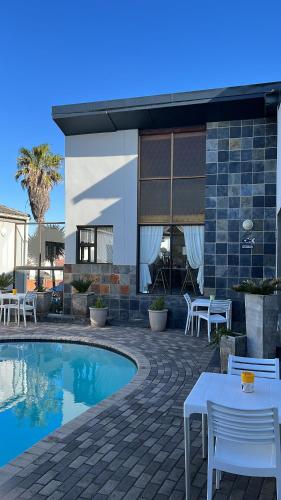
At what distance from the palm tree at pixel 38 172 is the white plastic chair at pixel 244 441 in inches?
743

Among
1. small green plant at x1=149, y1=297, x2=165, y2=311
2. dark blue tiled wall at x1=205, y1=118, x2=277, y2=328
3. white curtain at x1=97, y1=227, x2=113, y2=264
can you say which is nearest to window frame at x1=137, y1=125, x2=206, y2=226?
dark blue tiled wall at x1=205, y1=118, x2=277, y2=328

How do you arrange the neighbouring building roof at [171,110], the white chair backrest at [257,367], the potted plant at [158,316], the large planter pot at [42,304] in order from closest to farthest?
the white chair backrest at [257,367] → the neighbouring building roof at [171,110] → the potted plant at [158,316] → the large planter pot at [42,304]

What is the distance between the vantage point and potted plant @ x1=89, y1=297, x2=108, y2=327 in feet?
31.4

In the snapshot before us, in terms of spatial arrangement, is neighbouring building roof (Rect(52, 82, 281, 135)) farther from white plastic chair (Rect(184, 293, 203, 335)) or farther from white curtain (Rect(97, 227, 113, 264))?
white plastic chair (Rect(184, 293, 203, 335))

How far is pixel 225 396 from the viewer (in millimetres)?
2807

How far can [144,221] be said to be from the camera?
10117 mm

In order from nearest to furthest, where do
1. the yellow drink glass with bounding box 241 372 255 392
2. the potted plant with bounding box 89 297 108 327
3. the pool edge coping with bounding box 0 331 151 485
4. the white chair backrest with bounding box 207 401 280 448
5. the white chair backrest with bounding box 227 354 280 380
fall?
the white chair backrest with bounding box 207 401 280 448 → the yellow drink glass with bounding box 241 372 255 392 → the pool edge coping with bounding box 0 331 151 485 → the white chair backrest with bounding box 227 354 280 380 → the potted plant with bounding box 89 297 108 327

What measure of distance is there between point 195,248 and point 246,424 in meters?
7.57

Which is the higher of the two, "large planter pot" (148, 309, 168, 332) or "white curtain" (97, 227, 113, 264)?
"white curtain" (97, 227, 113, 264)

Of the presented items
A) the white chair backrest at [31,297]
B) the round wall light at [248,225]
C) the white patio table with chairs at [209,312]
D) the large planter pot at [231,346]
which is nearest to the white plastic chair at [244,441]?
the large planter pot at [231,346]

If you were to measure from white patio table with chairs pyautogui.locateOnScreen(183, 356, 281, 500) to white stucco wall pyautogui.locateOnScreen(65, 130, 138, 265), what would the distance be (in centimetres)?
734

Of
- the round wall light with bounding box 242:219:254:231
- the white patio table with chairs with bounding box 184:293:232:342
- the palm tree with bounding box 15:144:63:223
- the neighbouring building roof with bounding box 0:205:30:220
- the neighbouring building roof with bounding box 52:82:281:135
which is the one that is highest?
the palm tree with bounding box 15:144:63:223

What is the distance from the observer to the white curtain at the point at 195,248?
962 cm

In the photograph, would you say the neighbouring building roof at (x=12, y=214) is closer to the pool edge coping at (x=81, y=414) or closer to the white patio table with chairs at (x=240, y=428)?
the pool edge coping at (x=81, y=414)
